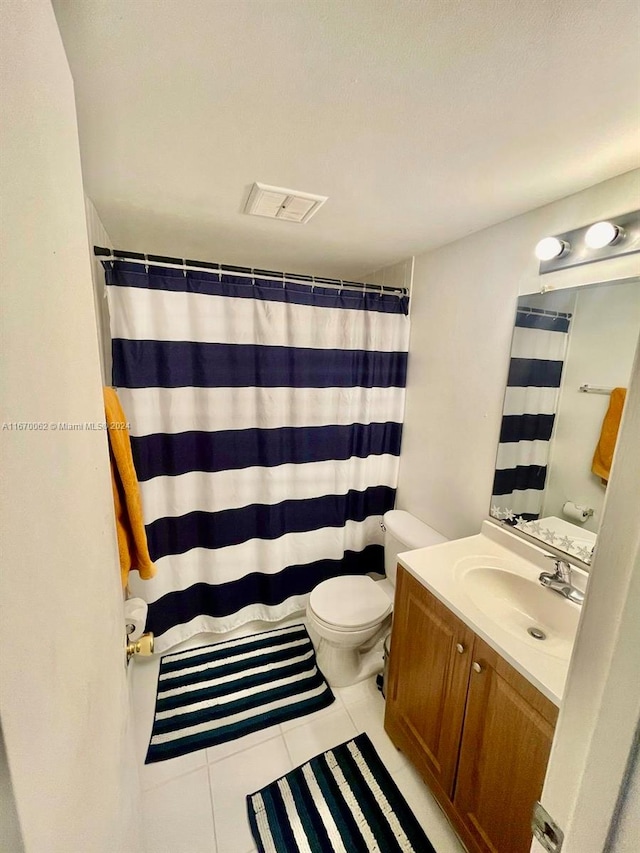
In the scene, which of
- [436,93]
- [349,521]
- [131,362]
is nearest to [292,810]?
[349,521]

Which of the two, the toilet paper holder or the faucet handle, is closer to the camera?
the toilet paper holder

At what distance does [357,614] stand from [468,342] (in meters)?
1.43

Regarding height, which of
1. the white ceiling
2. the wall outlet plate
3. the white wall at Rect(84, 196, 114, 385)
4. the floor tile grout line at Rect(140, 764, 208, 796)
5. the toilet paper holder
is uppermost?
the white ceiling

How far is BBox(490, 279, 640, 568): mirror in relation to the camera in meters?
1.19

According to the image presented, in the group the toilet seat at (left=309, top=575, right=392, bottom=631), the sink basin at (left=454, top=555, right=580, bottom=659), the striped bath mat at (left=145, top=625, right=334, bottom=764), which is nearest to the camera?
the sink basin at (left=454, top=555, right=580, bottom=659)

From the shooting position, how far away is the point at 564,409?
135 centimetres

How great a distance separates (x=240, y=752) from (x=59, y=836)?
4.58ft

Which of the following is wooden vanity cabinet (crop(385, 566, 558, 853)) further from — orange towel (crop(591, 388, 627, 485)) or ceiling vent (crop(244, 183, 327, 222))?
ceiling vent (crop(244, 183, 327, 222))

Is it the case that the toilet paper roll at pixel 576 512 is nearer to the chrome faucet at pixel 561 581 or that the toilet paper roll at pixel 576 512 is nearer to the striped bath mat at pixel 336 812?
the chrome faucet at pixel 561 581

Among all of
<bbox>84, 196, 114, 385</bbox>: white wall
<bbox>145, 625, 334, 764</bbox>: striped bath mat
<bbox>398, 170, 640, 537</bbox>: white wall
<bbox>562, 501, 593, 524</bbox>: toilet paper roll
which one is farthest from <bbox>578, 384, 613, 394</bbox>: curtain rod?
<bbox>84, 196, 114, 385</bbox>: white wall

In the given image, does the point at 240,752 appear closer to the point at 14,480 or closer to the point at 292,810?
the point at 292,810

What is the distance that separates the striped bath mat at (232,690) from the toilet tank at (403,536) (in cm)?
68

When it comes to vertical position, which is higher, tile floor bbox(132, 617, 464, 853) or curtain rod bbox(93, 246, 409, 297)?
curtain rod bbox(93, 246, 409, 297)

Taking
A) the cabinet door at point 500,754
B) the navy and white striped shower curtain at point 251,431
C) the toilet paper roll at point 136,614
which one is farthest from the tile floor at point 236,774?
the navy and white striped shower curtain at point 251,431
